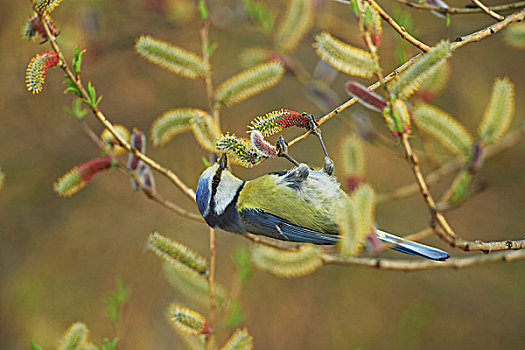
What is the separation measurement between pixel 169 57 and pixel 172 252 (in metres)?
0.55

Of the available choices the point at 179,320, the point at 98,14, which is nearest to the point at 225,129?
the point at 98,14

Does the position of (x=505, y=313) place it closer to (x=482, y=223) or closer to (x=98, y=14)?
(x=482, y=223)

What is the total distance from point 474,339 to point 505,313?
29 cm

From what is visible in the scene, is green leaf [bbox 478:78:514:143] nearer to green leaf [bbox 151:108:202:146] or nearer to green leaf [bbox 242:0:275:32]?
green leaf [bbox 151:108:202:146]

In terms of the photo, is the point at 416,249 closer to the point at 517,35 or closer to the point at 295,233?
the point at 295,233

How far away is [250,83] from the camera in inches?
57.6

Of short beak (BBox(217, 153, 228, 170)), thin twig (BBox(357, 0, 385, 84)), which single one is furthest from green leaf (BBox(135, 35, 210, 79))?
thin twig (BBox(357, 0, 385, 84))

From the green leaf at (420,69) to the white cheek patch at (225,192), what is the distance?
606mm

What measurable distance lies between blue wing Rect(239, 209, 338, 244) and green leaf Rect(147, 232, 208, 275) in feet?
0.64

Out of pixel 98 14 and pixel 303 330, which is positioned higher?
pixel 98 14

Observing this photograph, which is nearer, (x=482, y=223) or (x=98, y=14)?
(x=98, y=14)

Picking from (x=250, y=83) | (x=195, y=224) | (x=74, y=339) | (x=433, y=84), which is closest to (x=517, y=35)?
(x=433, y=84)

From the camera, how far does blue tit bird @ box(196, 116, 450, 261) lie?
4.57 feet

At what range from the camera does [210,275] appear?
4.96 ft
